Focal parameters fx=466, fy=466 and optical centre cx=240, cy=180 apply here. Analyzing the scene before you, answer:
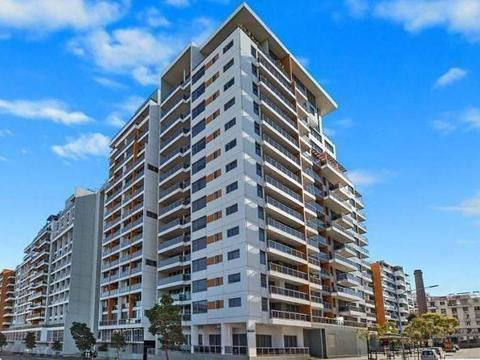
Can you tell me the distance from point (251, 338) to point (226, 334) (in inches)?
170

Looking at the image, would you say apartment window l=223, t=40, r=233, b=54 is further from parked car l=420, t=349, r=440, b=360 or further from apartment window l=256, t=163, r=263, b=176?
parked car l=420, t=349, r=440, b=360

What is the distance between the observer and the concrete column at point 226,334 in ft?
→ 191

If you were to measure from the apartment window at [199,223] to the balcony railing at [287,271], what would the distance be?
11660 mm

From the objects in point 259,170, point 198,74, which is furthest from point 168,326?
point 198,74

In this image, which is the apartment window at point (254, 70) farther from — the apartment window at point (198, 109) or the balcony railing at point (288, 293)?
the balcony railing at point (288, 293)

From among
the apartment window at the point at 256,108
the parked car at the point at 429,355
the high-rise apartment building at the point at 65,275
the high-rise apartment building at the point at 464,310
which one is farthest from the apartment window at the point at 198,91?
the high-rise apartment building at the point at 464,310

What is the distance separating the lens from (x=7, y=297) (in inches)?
7126

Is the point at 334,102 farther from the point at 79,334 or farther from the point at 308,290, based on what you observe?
the point at 79,334

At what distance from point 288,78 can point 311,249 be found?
1146 inches

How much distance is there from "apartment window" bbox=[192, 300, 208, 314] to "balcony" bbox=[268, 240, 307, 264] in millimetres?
11490

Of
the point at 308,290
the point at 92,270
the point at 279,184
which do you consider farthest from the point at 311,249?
the point at 92,270

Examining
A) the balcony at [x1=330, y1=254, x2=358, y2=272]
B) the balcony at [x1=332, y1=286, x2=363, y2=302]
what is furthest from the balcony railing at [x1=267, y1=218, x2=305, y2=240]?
the balcony at [x1=332, y1=286, x2=363, y2=302]

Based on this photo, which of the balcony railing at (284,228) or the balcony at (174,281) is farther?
the balcony at (174,281)

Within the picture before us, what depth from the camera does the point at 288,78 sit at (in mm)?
79188
